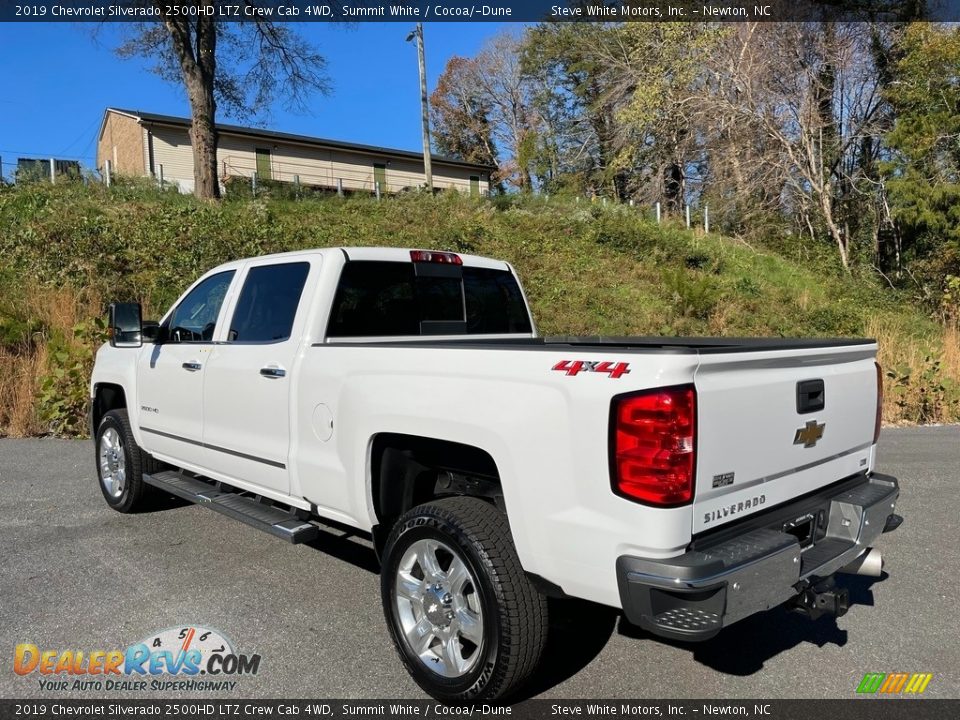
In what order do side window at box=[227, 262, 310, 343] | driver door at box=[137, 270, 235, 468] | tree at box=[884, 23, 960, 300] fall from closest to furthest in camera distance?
side window at box=[227, 262, 310, 343]
driver door at box=[137, 270, 235, 468]
tree at box=[884, 23, 960, 300]

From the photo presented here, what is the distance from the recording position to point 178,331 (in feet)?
16.5

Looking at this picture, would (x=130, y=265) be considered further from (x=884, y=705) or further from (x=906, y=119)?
(x=906, y=119)

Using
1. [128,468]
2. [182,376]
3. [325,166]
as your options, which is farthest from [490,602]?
[325,166]

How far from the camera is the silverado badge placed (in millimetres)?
2920

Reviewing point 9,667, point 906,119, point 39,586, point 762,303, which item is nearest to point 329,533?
point 39,586

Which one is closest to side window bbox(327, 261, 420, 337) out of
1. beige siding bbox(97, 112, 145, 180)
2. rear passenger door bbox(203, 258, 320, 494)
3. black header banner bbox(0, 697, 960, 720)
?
rear passenger door bbox(203, 258, 320, 494)

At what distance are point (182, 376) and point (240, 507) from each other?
1136 mm

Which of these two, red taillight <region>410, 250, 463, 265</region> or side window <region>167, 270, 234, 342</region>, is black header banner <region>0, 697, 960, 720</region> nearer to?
side window <region>167, 270, 234, 342</region>

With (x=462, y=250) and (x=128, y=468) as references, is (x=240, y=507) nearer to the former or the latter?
(x=128, y=468)

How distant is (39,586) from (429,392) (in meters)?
2.92

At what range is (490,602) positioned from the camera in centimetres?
271

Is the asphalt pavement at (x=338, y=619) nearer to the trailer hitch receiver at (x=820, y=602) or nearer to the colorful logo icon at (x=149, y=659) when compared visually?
the colorful logo icon at (x=149, y=659)

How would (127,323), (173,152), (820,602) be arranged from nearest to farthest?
(820,602) → (127,323) → (173,152)

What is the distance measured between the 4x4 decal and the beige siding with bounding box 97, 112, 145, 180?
106 feet
